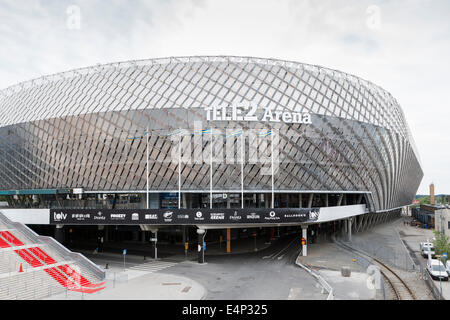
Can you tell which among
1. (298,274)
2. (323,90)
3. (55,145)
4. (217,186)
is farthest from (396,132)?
(55,145)

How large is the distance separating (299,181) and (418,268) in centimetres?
1698

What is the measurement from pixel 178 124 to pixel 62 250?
19.5 m

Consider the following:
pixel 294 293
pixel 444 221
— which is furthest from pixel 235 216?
pixel 444 221

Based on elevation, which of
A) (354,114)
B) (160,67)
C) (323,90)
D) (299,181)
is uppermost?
(160,67)

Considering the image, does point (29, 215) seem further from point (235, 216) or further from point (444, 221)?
point (444, 221)

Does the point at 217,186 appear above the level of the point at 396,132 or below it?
below

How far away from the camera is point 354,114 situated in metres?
48.5

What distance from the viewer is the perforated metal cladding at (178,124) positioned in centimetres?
4256

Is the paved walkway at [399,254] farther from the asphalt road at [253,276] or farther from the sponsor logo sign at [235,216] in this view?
the sponsor logo sign at [235,216]

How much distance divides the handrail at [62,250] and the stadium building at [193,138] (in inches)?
112
